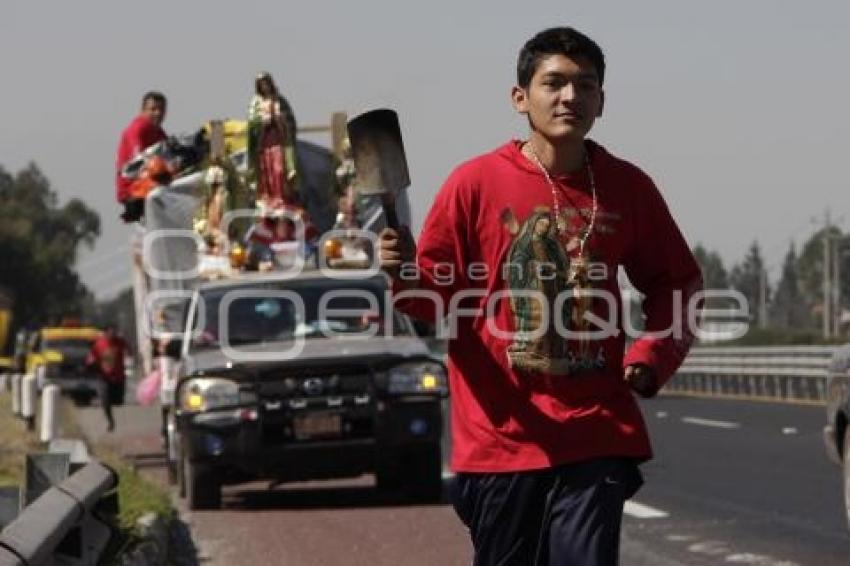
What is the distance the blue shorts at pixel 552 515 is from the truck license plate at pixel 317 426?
29.0 feet

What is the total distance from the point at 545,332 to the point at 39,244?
5189 inches

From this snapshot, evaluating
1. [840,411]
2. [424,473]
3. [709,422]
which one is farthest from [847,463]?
[709,422]

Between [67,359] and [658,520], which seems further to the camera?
[67,359]

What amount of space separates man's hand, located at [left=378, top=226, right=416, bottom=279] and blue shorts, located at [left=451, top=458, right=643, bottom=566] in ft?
2.12

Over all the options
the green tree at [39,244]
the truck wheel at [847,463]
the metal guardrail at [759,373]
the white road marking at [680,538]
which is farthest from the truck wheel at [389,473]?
the green tree at [39,244]

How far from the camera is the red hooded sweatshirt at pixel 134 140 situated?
19.3m

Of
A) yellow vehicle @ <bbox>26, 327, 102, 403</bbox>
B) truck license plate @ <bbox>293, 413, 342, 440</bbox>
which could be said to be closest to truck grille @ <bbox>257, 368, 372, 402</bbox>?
truck license plate @ <bbox>293, 413, 342, 440</bbox>

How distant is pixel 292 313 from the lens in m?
15.7

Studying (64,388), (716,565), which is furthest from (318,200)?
(64,388)

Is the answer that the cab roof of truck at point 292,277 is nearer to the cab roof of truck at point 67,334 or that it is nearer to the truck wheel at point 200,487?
the truck wheel at point 200,487

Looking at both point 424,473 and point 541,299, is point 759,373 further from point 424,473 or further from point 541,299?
point 541,299

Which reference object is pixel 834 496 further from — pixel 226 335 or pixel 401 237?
pixel 401 237

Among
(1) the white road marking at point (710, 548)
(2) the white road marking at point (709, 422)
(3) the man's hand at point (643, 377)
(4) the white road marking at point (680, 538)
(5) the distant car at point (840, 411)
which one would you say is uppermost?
(3) the man's hand at point (643, 377)

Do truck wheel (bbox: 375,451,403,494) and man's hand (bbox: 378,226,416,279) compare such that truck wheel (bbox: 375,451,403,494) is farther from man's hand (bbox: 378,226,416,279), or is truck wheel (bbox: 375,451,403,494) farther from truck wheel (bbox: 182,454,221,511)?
man's hand (bbox: 378,226,416,279)
